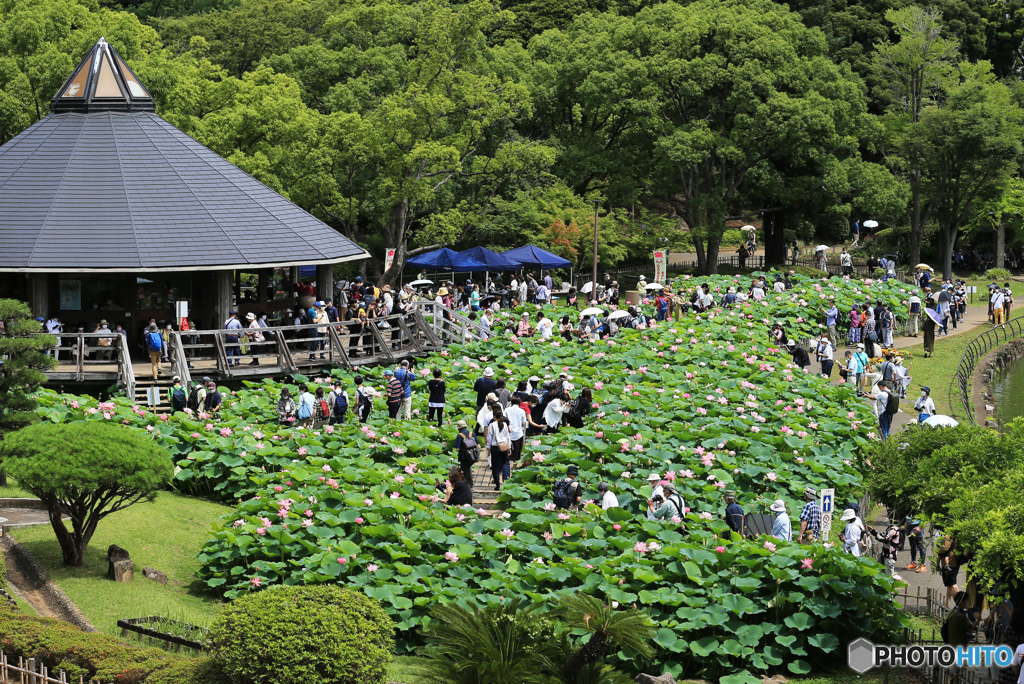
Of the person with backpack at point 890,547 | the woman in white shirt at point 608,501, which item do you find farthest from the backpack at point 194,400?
the person with backpack at point 890,547

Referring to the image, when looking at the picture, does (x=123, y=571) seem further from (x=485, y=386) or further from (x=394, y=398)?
(x=485, y=386)

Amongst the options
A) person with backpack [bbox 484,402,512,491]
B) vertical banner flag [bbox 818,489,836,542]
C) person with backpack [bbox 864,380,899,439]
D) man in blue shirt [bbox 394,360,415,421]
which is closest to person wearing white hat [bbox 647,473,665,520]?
vertical banner flag [bbox 818,489,836,542]

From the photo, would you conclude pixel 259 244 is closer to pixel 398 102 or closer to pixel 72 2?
pixel 398 102

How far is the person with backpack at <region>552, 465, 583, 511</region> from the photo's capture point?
1753 cm

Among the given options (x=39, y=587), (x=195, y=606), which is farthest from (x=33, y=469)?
(x=195, y=606)

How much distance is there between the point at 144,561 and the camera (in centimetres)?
1655

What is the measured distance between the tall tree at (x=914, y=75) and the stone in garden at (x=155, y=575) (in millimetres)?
42523

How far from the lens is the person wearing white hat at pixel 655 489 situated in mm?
17016

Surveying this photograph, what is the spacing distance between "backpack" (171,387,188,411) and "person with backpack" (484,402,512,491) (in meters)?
7.05

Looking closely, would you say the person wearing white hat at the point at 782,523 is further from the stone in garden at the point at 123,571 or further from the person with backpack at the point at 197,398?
the person with backpack at the point at 197,398

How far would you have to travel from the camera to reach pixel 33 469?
47.8 feet

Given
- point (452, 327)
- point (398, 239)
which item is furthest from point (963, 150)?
point (452, 327)

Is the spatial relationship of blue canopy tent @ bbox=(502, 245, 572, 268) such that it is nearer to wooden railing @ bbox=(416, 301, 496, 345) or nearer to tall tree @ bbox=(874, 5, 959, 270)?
wooden railing @ bbox=(416, 301, 496, 345)

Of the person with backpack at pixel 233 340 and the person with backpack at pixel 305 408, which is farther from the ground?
the person with backpack at pixel 233 340
